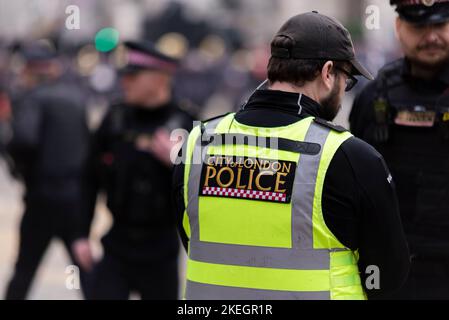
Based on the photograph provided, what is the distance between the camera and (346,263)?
12.7 feet

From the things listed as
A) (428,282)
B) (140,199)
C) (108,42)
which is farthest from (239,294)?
(108,42)

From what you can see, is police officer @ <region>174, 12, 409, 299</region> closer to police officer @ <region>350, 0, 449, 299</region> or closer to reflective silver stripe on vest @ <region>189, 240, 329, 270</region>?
reflective silver stripe on vest @ <region>189, 240, 329, 270</region>

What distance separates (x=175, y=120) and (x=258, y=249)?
8.98ft

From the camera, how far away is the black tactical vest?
16.1 feet

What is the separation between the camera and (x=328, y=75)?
3.94m

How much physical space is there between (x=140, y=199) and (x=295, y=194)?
2.61 meters

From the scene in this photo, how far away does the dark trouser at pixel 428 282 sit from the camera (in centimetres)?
487

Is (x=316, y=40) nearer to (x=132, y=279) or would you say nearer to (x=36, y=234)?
(x=132, y=279)

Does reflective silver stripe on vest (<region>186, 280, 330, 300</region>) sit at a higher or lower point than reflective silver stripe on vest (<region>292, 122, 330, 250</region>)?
lower

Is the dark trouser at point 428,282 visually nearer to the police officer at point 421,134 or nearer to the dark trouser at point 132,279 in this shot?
the police officer at point 421,134

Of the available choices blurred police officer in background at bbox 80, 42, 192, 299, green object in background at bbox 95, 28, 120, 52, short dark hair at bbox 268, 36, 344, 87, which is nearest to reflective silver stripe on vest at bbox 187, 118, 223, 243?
short dark hair at bbox 268, 36, 344, 87

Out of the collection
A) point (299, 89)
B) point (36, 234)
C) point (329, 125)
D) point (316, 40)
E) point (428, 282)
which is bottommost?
point (36, 234)
